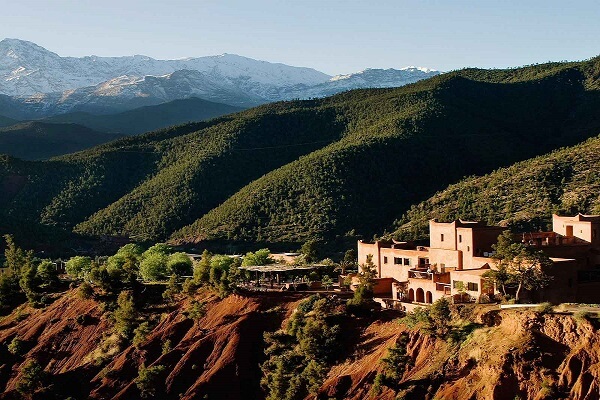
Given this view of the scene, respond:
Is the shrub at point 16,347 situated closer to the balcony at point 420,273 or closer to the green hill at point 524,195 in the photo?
the balcony at point 420,273

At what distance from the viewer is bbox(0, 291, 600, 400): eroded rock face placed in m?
36.4

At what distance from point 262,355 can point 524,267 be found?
14.8m

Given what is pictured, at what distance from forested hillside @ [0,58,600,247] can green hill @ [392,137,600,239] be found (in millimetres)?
8279

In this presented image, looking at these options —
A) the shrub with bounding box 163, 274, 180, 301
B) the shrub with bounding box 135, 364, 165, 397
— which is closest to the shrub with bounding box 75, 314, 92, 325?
the shrub with bounding box 163, 274, 180, 301

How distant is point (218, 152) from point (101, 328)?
276 ft

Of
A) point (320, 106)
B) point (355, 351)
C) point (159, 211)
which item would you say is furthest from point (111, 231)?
point (355, 351)

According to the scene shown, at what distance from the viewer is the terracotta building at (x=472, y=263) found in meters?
44.0

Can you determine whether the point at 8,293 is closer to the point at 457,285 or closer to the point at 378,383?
the point at 457,285

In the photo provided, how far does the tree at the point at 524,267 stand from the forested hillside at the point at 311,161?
58275 mm

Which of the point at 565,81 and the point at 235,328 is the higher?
the point at 565,81

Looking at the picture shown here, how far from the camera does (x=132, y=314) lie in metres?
57.5

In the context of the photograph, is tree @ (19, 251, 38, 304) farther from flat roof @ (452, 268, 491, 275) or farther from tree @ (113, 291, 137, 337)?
flat roof @ (452, 268, 491, 275)

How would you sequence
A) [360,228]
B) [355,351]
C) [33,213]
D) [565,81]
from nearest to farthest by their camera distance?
1. [355,351]
2. [360,228]
3. [33,213]
4. [565,81]

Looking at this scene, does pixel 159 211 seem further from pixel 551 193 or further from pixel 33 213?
pixel 551 193
